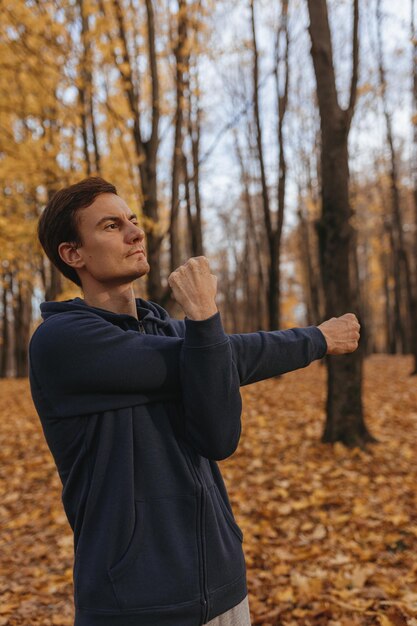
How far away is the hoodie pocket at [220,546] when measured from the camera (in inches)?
53.2

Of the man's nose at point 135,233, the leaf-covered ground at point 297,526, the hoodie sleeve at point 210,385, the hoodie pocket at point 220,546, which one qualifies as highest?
the man's nose at point 135,233

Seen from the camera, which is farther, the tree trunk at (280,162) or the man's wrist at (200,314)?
the tree trunk at (280,162)

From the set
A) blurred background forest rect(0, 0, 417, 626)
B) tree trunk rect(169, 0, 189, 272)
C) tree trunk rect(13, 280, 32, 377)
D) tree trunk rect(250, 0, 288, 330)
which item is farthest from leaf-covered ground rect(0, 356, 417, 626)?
tree trunk rect(13, 280, 32, 377)

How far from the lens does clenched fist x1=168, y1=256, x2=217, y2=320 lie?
124cm

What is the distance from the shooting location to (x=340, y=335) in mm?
1547

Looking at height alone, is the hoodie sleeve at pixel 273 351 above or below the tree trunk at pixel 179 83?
below

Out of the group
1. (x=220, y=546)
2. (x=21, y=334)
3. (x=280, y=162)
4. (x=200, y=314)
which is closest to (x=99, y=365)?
(x=200, y=314)

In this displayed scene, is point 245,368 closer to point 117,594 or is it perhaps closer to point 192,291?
point 192,291

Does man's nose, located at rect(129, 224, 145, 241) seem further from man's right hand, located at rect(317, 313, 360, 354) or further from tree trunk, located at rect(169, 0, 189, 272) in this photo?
tree trunk, located at rect(169, 0, 189, 272)

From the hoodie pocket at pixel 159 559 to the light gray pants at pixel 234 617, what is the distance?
154mm

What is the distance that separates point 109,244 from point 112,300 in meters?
0.18

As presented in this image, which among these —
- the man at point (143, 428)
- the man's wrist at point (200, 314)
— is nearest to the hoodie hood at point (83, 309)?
the man at point (143, 428)

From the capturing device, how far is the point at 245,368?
1.41 metres

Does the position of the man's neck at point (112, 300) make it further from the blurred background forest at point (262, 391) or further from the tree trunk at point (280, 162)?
the tree trunk at point (280, 162)
